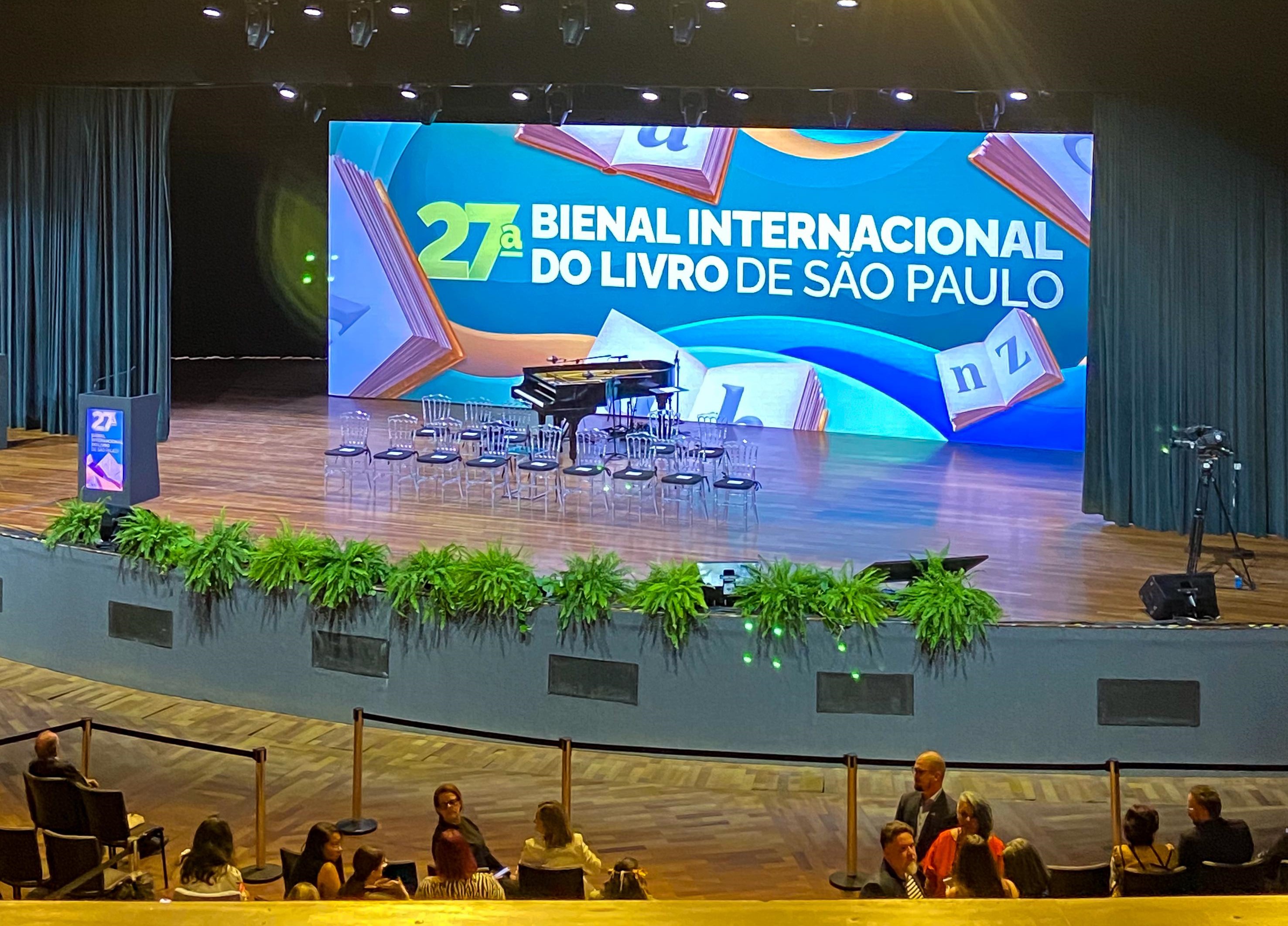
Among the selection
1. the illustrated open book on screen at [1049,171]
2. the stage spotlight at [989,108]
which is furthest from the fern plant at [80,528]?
the illustrated open book on screen at [1049,171]

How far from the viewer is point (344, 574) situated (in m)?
8.63

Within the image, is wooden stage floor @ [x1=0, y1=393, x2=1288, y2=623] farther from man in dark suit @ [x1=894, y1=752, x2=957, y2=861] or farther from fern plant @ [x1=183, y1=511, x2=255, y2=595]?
man in dark suit @ [x1=894, y1=752, x2=957, y2=861]

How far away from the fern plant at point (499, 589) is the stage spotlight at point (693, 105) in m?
6.99

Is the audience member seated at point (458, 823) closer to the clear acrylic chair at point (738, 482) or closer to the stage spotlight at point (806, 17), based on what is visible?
the clear acrylic chair at point (738, 482)

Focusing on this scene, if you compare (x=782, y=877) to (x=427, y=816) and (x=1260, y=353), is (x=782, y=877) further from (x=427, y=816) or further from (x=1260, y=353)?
(x=1260, y=353)

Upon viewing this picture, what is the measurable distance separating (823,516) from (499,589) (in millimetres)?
4109

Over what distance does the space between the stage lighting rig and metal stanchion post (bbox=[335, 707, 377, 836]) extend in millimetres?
6134

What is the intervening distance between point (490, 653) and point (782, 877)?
95.0 inches

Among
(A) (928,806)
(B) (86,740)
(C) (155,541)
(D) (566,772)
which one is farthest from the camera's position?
(C) (155,541)

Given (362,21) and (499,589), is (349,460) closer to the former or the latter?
(362,21)

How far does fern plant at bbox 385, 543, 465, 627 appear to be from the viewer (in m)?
8.43

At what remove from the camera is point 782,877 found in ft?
21.9

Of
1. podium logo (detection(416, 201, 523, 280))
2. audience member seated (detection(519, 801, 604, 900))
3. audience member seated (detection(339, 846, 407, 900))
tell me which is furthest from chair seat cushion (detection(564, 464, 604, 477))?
audience member seated (detection(339, 846, 407, 900))

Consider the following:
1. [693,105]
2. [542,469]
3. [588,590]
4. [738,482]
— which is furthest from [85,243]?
[588,590]
